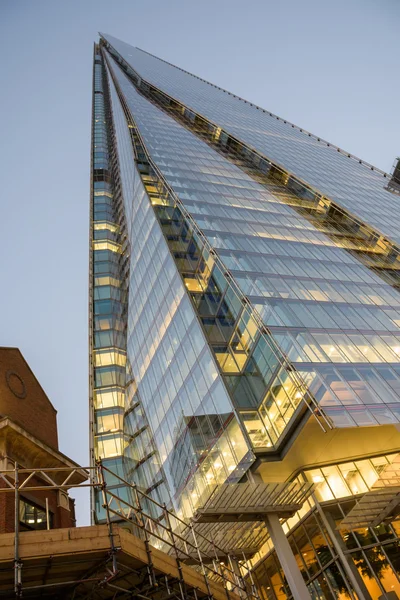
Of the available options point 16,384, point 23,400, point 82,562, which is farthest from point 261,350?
point 82,562

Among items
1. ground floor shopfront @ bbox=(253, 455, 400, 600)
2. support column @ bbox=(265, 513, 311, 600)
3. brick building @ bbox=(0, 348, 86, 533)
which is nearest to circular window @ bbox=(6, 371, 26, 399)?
brick building @ bbox=(0, 348, 86, 533)

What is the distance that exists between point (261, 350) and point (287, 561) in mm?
10828

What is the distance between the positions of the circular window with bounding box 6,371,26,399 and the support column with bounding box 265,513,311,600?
12917mm

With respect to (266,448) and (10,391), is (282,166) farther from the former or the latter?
(10,391)

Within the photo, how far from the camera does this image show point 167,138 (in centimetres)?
7200

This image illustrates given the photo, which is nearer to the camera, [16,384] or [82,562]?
[82,562]

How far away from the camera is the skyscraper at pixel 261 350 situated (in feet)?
78.0

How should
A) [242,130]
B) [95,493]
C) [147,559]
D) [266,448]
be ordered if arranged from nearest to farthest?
[147,559]
[266,448]
[95,493]
[242,130]

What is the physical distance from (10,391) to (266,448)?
43.2ft

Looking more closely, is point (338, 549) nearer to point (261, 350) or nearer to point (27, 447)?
point (261, 350)

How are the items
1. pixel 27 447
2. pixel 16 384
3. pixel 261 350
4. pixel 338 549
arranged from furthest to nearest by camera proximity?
pixel 261 350
pixel 338 549
pixel 16 384
pixel 27 447

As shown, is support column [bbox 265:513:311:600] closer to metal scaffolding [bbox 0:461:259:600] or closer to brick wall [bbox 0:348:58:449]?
metal scaffolding [bbox 0:461:259:600]

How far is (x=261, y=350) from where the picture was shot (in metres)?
27.5

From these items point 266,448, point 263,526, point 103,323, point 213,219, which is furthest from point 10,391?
point 103,323
